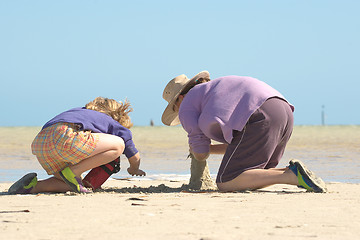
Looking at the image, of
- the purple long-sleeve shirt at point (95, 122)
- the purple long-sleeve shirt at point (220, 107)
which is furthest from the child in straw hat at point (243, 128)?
the purple long-sleeve shirt at point (95, 122)

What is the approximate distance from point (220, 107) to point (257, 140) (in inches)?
16.2

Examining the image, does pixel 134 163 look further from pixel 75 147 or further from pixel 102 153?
pixel 75 147

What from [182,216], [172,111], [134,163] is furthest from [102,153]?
[182,216]

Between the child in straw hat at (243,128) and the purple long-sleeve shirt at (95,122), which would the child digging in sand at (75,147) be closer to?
the purple long-sleeve shirt at (95,122)

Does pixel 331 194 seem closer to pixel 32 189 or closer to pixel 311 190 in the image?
pixel 311 190

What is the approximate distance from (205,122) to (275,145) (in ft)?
2.13

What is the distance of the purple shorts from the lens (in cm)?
471

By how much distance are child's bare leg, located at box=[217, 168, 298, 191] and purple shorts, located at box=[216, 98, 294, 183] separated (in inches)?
1.8

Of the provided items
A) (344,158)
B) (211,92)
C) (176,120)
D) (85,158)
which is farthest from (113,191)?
(344,158)

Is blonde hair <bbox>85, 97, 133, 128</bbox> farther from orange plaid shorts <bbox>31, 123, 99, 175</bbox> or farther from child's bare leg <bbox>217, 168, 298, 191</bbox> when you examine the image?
child's bare leg <bbox>217, 168, 298, 191</bbox>

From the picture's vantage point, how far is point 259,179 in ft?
15.7

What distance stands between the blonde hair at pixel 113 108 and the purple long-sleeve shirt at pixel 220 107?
0.62 m

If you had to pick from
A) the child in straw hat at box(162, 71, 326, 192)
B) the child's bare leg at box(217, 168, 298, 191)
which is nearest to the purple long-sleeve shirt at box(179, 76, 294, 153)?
the child in straw hat at box(162, 71, 326, 192)

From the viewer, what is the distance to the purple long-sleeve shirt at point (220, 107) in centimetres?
469
